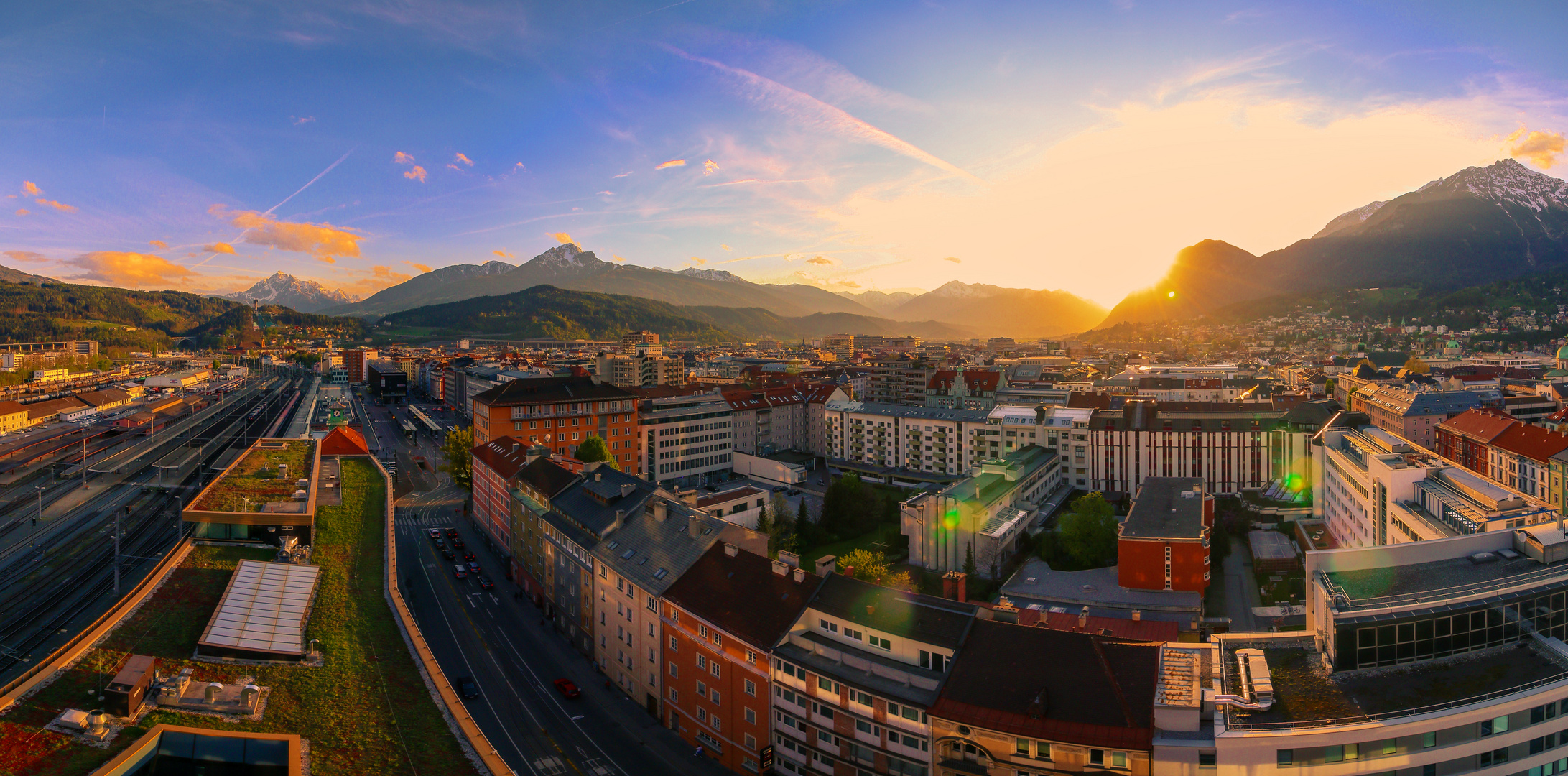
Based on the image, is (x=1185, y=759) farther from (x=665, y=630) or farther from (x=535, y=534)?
(x=535, y=534)

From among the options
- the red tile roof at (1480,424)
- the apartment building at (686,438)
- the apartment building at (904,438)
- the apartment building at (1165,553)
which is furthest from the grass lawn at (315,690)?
the red tile roof at (1480,424)

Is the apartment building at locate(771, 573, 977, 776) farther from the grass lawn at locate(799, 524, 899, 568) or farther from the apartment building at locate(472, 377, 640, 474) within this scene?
the apartment building at locate(472, 377, 640, 474)

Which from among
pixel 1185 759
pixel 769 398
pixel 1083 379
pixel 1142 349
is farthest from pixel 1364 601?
pixel 1142 349

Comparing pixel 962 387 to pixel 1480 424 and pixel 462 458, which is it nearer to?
pixel 1480 424

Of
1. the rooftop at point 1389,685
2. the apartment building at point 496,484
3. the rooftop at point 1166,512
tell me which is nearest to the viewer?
the rooftop at point 1389,685

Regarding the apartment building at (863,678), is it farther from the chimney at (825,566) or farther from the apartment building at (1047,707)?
the chimney at (825,566)
